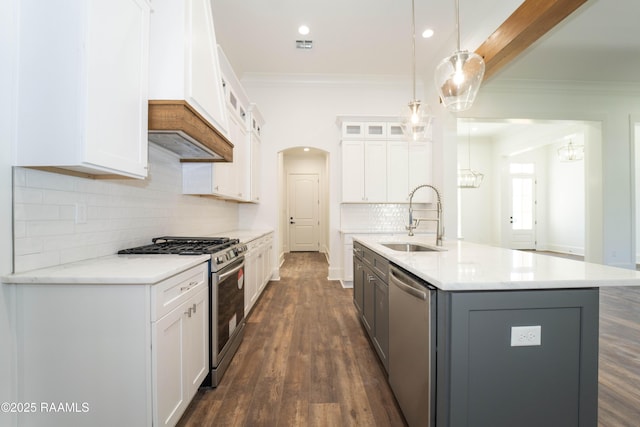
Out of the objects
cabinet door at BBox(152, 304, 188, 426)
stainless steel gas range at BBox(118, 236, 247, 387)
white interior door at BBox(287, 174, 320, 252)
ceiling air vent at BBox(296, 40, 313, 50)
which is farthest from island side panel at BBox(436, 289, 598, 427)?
white interior door at BBox(287, 174, 320, 252)

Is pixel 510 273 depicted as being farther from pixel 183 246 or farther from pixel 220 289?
pixel 183 246

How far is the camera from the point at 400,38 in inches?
153

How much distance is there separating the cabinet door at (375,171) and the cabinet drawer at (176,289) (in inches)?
136

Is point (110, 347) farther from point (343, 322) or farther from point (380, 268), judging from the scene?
point (343, 322)

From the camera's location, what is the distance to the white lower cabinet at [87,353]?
121 cm

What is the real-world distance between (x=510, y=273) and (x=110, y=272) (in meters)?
1.85

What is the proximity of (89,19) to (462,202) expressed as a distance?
8.74 metres

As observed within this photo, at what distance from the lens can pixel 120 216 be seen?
1.94 meters

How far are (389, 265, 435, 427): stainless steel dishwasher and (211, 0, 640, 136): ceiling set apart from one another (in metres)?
3.35

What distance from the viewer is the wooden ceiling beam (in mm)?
2498

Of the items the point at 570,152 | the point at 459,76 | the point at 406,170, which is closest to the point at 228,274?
the point at 459,76

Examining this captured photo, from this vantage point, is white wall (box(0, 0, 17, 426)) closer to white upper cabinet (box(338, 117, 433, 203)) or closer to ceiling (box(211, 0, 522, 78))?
ceiling (box(211, 0, 522, 78))

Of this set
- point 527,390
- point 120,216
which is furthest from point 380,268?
point 120,216

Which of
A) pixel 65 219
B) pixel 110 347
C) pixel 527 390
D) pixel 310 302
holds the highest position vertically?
pixel 65 219
